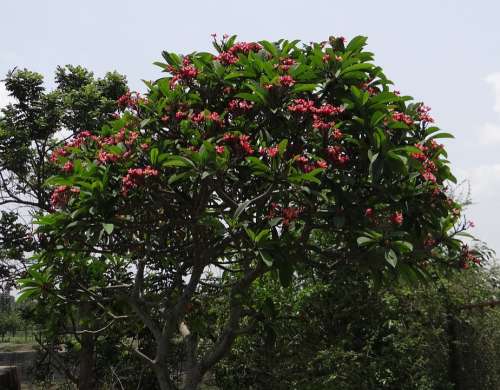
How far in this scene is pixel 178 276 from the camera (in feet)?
23.3

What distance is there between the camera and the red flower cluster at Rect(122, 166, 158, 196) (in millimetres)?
5406

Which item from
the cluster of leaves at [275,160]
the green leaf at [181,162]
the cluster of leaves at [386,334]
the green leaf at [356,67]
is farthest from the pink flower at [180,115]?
the cluster of leaves at [386,334]

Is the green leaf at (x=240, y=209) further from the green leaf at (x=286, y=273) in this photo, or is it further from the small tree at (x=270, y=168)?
the green leaf at (x=286, y=273)

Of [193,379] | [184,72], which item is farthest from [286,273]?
[184,72]

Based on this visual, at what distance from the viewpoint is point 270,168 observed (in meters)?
5.24

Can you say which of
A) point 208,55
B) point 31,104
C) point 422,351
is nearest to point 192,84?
point 208,55

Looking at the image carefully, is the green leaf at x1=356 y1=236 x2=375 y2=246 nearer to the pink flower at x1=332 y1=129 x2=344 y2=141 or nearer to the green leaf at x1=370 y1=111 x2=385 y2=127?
the pink flower at x1=332 y1=129 x2=344 y2=141

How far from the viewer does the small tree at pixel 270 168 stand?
17.3 feet

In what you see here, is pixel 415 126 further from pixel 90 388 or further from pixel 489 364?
pixel 90 388

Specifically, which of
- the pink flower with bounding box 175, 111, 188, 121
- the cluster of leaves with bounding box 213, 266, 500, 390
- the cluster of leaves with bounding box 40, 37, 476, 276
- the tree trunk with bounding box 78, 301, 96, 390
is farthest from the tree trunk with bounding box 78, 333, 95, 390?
the pink flower with bounding box 175, 111, 188, 121

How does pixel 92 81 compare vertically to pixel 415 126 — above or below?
above

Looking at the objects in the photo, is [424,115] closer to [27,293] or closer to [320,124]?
[320,124]

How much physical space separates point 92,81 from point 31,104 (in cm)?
151

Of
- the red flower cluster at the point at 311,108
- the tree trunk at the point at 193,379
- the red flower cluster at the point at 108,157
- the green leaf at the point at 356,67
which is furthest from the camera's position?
the tree trunk at the point at 193,379
